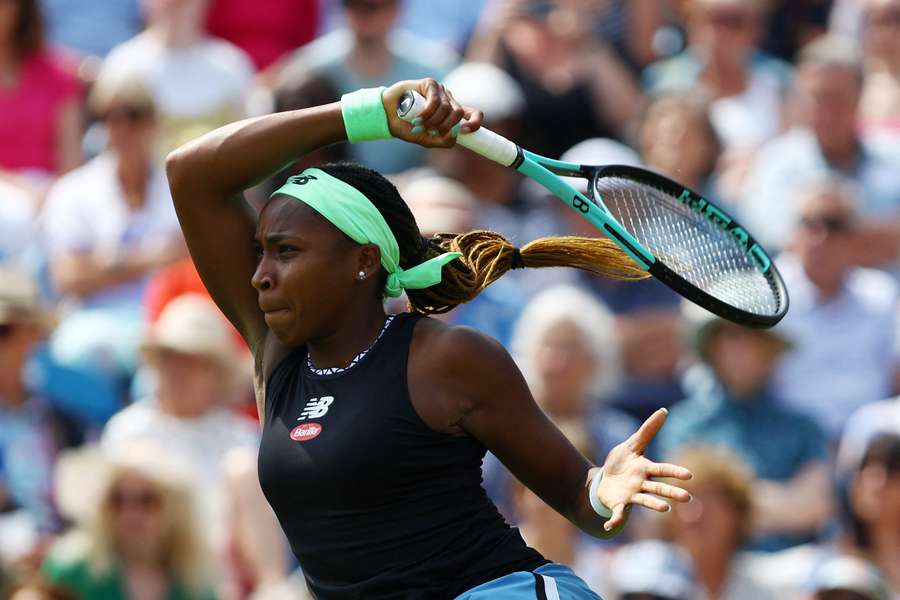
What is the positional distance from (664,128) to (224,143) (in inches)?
161

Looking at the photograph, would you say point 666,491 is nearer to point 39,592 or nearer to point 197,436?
point 39,592

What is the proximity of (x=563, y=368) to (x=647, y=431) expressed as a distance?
10.8 ft

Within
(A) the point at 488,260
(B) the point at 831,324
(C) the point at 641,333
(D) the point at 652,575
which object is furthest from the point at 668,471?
(B) the point at 831,324

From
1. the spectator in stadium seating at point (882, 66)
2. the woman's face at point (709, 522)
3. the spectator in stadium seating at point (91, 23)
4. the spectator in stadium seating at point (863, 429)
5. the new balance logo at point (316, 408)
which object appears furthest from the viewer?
the spectator in stadium seating at point (91, 23)

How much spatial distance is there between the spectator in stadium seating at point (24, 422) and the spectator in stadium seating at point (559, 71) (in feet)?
7.88

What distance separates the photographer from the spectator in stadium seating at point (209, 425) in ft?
21.1

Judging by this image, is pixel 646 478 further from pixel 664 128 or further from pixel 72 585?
pixel 664 128

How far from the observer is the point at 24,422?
6.88 metres

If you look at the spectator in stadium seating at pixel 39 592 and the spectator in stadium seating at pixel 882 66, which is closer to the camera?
the spectator in stadium seating at pixel 39 592

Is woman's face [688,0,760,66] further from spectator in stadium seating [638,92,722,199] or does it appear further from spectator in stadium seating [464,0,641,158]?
spectator in stadium seating [638,92,722,199]

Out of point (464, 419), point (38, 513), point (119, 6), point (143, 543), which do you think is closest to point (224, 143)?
point (464, 419)

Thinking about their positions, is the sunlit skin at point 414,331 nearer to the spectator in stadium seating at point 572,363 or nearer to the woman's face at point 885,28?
the spectator in stadium seating at point 572,363

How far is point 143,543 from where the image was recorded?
245 inches

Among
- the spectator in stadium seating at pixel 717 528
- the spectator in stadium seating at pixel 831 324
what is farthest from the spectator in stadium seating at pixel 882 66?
the spectator in stadium seating at pixel 717 528
